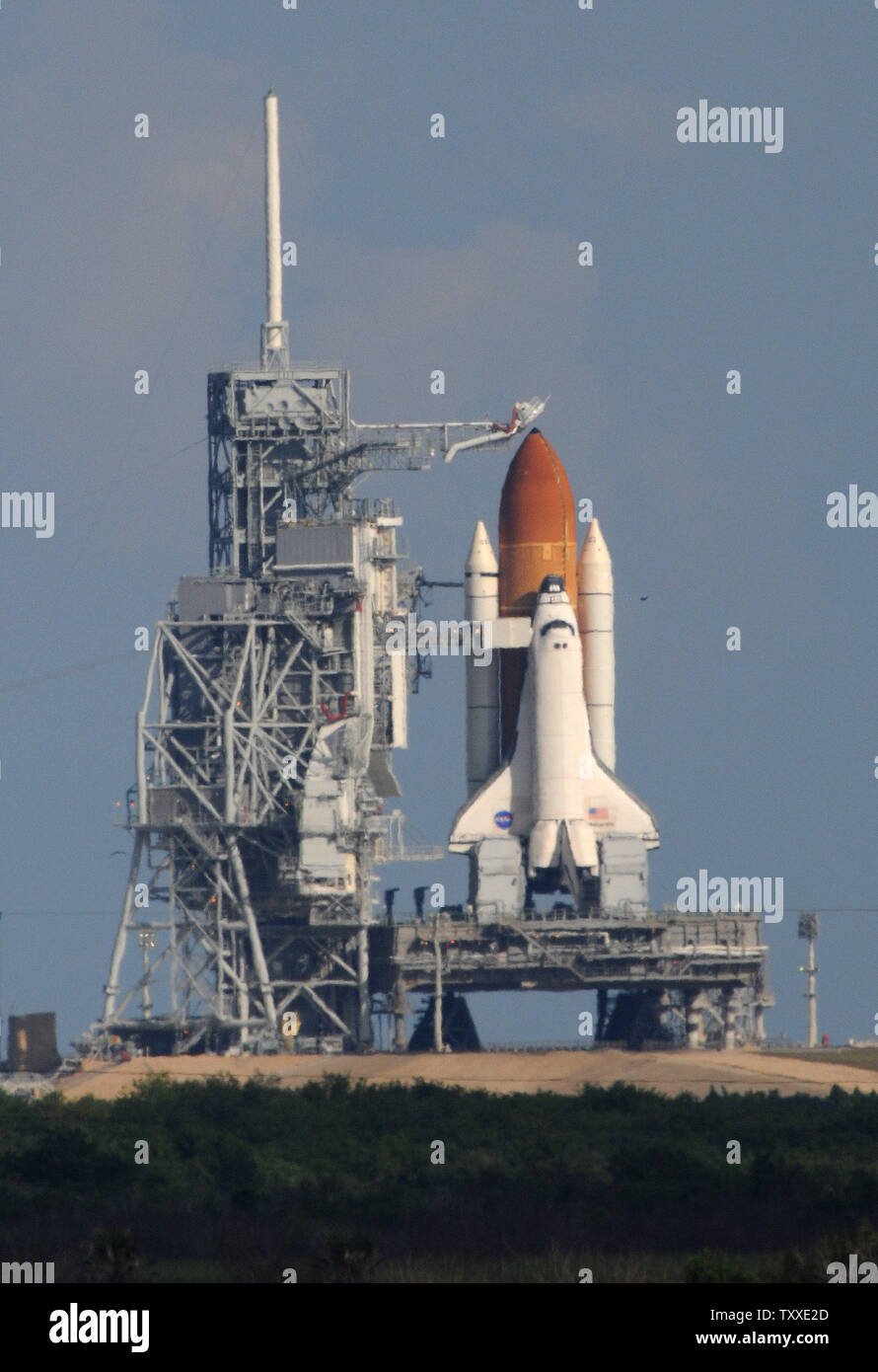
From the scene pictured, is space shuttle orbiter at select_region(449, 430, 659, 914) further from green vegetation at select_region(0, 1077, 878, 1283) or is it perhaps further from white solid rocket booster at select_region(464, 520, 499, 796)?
green vegetation at select_region(0, 1077, 878, 1283)

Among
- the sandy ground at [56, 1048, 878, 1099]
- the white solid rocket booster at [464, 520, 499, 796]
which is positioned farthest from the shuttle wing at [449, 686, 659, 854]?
the sandy ground at [56, 1048, 878, 1099]

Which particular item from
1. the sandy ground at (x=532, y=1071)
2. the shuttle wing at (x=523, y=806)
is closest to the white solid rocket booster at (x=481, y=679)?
the shuttle wing at (x=523, y=806)

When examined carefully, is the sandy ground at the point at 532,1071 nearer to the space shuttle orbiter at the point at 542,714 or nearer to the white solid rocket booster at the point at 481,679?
the space shuttle orbiter at the point at 542,714

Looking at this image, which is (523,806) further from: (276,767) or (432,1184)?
(432,1184)

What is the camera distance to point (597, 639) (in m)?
96.7

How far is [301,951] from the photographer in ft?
313

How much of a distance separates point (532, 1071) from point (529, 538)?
18603mm

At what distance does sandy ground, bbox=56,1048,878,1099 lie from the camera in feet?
275

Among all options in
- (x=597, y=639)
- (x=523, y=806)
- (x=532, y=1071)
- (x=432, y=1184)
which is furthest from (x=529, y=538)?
(x=432, y=1184)

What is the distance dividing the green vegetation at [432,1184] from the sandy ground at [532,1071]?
16.3 feet

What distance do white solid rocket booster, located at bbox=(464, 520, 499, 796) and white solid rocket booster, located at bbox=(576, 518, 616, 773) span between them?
3.07 metres
